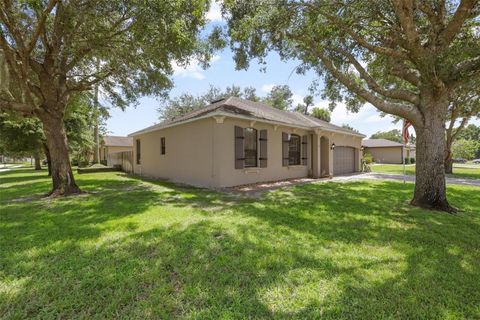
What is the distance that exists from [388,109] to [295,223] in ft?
14.2

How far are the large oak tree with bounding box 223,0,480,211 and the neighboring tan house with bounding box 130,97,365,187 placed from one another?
2816 mm

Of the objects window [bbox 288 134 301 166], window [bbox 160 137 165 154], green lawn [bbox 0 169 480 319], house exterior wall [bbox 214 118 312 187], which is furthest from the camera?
window [bbox 160 137 165 154]

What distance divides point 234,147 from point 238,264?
6410 millimetres

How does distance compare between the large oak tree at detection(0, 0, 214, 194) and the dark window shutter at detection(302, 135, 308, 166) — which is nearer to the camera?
the large oak tree at detection(0, 0, 214, 194)

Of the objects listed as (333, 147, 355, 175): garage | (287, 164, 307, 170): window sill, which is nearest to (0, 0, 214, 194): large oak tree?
(287, 164, 307, 170): window sill

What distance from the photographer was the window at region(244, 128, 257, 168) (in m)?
9.86

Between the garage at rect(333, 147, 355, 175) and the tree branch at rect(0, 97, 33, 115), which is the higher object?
the tree branch at rect(0, 97, 33, 115)

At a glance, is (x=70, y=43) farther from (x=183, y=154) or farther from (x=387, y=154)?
(x=387, y=154)

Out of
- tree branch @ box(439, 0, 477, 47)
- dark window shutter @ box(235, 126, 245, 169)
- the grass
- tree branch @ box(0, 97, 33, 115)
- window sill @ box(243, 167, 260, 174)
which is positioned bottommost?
the grass

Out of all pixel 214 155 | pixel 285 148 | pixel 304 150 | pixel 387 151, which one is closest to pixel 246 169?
pixel 214 155

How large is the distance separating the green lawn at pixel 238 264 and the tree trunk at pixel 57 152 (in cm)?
215

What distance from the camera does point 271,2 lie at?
6633 millimetres

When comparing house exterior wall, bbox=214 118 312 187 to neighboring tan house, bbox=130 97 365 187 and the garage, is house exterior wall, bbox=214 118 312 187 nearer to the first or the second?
neighboring tan house, bbox=130 97 365 187

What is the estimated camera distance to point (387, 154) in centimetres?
3481
